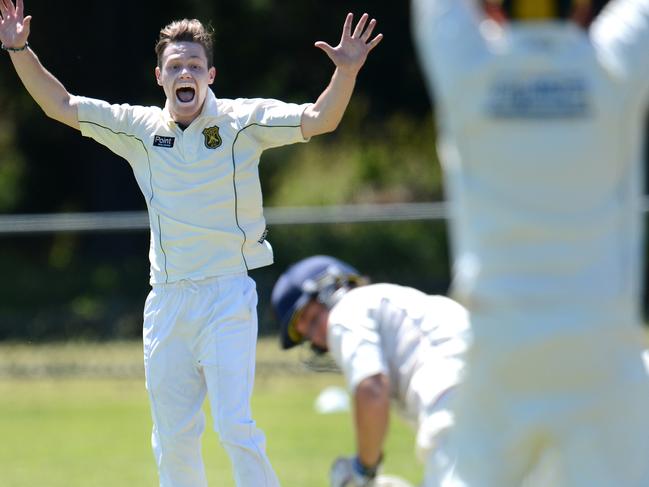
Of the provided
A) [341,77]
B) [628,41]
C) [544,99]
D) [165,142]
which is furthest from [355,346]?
[165,142]

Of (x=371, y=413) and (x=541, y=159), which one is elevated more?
(x=541, y=159)

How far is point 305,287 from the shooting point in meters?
4.41

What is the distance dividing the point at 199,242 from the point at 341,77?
0.87 meters

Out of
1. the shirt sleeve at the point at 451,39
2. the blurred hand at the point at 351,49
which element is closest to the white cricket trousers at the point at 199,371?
the blurred hand at the point at 351,49

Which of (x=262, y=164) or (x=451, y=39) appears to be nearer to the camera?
(x=451, y=39)

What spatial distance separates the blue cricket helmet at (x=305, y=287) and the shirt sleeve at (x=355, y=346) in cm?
19

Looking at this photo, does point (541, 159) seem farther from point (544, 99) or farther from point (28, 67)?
point (28, 67)

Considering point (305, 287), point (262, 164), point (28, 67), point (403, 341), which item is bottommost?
point (262, 164)

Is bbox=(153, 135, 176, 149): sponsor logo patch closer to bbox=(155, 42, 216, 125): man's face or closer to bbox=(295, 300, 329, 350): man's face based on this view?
bbox=(155, 42, 216, 125): man's face

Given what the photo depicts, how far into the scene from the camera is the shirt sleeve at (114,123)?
5.45 metres

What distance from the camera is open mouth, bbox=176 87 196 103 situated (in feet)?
17.7

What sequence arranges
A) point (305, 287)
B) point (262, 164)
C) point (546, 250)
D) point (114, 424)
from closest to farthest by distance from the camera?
point (546, 250), point (305, 287), point (114, 424), point (262, 164)

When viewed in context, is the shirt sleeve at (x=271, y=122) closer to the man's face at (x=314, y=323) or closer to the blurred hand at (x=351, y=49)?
the blurred hand at (x=351, y=49)

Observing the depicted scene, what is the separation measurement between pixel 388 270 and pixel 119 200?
438cm
